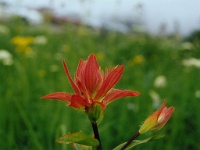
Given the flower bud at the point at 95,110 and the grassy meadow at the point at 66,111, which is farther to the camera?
the grassy meadow at the point at 66,111

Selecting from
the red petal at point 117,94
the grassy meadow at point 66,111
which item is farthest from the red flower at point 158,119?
the grassy meadow at point 66,111

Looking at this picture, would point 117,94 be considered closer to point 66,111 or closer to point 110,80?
point 110,80

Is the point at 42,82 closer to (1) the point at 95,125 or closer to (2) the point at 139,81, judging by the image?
(2) the point at 139,81

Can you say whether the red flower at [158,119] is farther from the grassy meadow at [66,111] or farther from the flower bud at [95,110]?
the grassy meadow at [66,111]

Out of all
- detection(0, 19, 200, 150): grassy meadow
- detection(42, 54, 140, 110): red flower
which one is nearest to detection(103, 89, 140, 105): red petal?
detection(42, 54, 140, 110): red flower

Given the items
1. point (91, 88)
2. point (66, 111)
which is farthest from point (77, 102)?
point (66, 111)

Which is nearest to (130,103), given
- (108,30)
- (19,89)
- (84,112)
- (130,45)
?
(19,89)
